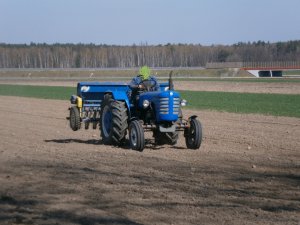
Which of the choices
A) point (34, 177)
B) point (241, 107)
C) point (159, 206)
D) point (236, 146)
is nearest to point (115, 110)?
point (236, 146)

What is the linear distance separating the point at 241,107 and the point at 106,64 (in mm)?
143123

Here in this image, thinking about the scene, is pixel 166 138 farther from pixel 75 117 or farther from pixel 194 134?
pixel 75 117

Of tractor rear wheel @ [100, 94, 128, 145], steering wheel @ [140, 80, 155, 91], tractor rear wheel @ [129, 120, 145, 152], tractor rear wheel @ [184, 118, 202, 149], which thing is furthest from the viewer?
steering wheel @ [140, 80, 155, 91]

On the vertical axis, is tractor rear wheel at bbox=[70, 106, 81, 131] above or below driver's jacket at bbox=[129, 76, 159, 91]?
below

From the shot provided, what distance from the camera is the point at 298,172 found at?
10852 millimetres

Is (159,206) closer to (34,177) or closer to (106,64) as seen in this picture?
(34,177)

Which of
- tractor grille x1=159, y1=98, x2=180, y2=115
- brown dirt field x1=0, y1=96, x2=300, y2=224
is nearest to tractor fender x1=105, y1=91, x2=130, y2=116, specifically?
brown dirt field x1=0, y1=96, x2=300, y2=224

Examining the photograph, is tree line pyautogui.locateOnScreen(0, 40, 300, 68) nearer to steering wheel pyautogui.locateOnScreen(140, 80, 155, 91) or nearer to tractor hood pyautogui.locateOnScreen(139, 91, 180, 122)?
steering wheel pyautogui.locateOnScreen(140, 80, 155, 91)

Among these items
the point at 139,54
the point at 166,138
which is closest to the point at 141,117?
the point at 166,138

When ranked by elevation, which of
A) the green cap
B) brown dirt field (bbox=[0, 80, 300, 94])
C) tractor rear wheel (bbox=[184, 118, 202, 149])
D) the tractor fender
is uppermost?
the green cap

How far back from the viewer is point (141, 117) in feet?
47.1

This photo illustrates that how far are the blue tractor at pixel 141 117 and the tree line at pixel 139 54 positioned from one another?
455ft

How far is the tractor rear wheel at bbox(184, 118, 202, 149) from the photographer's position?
44.8ft

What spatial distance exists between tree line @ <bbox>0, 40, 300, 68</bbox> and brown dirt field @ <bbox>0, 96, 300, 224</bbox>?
13983cm
